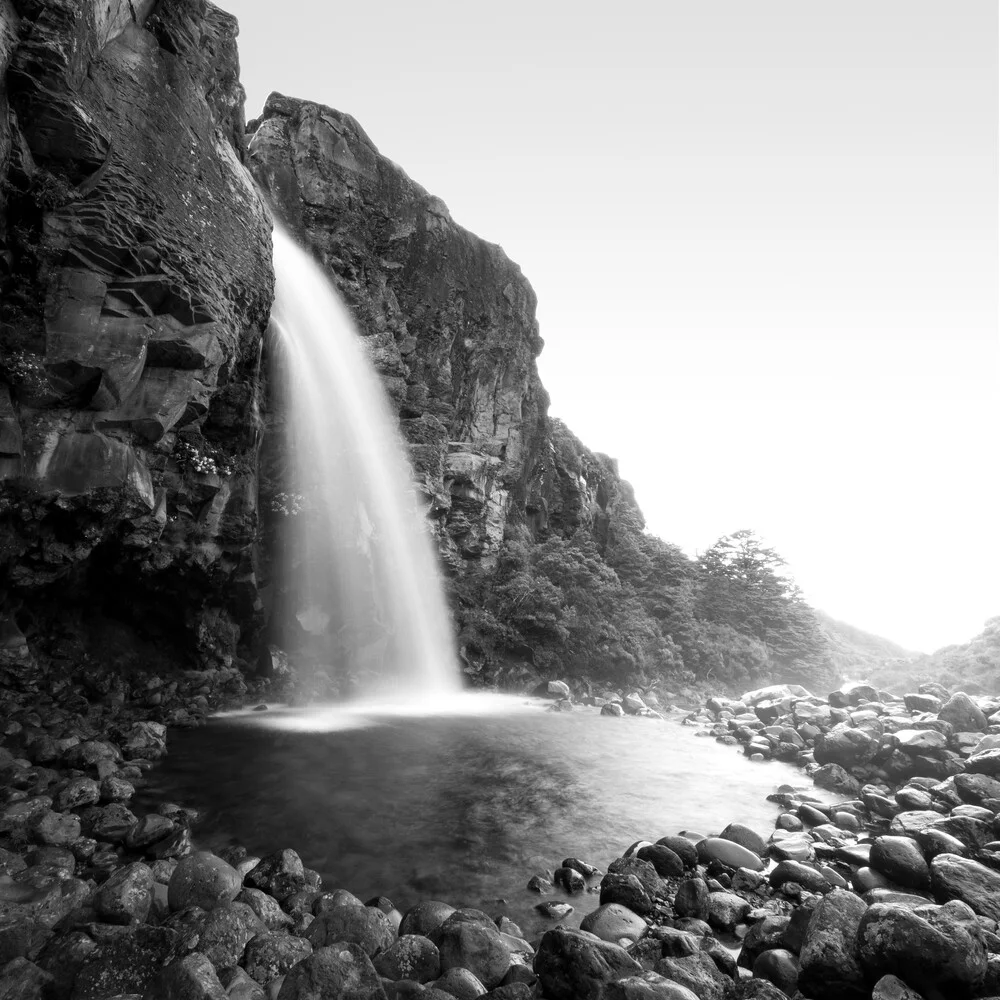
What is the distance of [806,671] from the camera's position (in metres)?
34.0

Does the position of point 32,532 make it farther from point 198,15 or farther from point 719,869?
point 198,15

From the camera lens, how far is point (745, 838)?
7836mm

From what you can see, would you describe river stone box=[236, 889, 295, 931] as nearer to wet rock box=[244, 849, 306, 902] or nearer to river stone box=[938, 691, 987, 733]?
wet rock box=[244, 849, 306, 902]

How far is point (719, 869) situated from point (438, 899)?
3.49 metres

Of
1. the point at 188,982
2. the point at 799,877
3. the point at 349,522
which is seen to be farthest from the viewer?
the point at 349,522

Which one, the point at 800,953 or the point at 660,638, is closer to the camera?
the point at 800,953

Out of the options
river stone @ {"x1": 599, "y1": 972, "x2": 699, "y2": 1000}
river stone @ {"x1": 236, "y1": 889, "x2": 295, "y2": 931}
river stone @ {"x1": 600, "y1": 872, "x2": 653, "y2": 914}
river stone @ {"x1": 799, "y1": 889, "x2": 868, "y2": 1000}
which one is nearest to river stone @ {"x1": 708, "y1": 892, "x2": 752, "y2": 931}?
river stone @ {"x1": 600, "y1": 872, "x2": 653, "y2": 914}

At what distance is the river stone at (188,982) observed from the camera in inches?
156

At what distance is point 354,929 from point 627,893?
115 inches

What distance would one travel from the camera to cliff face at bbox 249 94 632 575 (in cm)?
2805

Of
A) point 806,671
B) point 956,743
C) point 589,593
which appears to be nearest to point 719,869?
point 956,743

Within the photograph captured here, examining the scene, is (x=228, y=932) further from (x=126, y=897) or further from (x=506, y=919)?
(x=506, y=919)

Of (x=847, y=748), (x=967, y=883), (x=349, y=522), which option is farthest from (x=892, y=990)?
(x=349, y=522)

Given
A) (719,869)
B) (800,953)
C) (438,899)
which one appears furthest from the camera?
(719,869)
